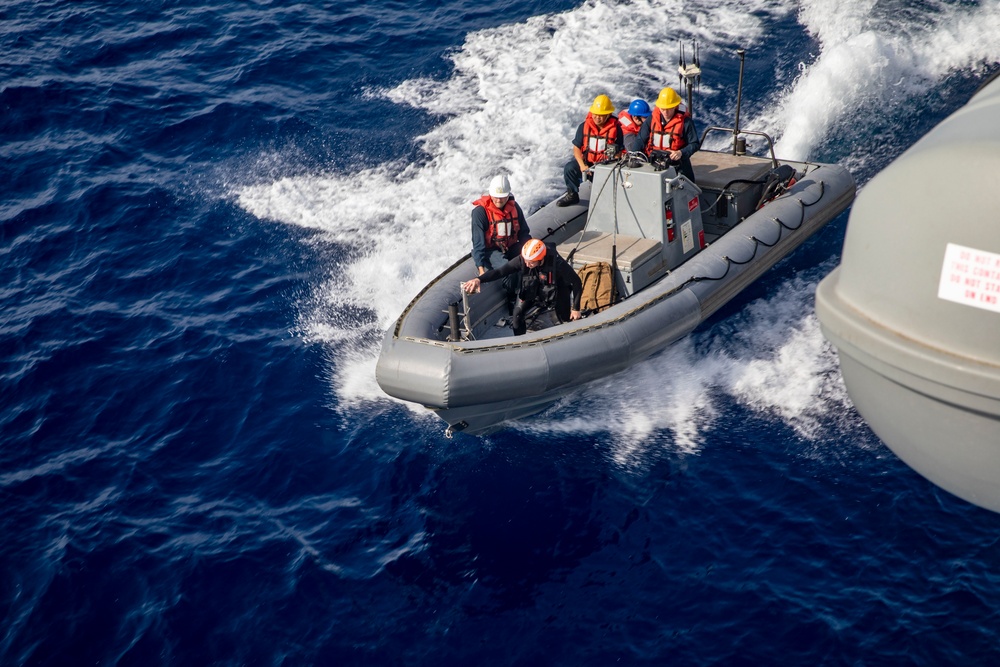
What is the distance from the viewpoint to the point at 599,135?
12.1 metres

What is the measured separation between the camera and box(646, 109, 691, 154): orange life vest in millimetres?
11742

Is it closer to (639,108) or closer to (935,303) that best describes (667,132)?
(639,108)

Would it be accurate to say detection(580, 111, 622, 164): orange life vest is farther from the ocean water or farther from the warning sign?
the warning sign

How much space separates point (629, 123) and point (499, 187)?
3039 millimetres

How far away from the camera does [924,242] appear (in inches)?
201

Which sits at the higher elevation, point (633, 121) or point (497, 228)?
point (633, 121)

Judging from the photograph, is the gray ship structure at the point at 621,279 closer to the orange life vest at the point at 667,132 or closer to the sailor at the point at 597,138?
the sailor at the point at 597,138

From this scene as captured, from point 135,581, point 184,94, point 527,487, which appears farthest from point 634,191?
point 184,94

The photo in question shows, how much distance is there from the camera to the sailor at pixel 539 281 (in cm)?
1021

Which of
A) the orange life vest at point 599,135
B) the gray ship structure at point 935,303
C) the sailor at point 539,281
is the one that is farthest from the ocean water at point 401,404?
the orange life vest at point 599,135

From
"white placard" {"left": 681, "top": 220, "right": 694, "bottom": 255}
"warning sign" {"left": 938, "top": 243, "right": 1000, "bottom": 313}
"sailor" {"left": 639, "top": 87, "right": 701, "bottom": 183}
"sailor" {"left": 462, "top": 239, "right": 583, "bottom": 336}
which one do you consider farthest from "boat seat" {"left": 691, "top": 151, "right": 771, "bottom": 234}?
"warning sign" {"left": 938, "top": 243, "right": 1000, "bottom": 313}

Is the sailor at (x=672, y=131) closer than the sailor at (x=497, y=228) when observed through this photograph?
No

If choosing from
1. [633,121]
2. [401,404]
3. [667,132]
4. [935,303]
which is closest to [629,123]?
[633,121]

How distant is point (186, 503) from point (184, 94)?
9.50m
